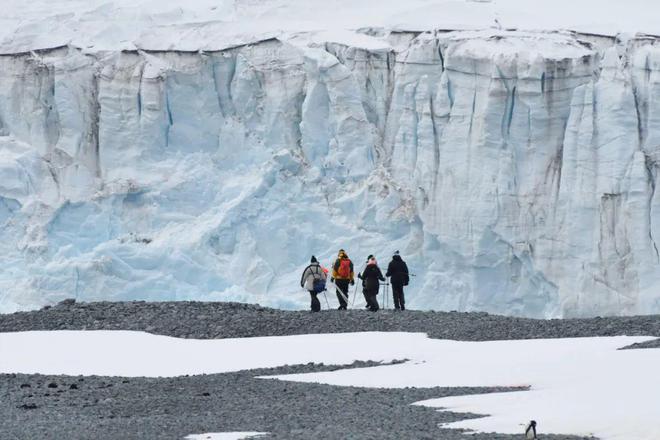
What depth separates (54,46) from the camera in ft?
105

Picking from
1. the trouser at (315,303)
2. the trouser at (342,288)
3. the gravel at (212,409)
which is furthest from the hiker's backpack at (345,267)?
the gravel at (212,409)

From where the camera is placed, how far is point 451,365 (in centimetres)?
1577

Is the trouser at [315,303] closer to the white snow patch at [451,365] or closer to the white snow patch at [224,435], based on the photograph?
the white snow patch at [451,365]

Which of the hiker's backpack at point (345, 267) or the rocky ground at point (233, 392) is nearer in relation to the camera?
the rocky ground at point (233, 392)

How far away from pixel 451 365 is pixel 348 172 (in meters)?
13.9

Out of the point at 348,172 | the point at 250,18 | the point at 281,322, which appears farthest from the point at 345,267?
the point at 250,18

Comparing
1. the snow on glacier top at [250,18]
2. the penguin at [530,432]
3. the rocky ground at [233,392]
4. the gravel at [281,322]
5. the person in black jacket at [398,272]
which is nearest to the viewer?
the penguin at [530,432]

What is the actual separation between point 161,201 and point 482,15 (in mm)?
8047

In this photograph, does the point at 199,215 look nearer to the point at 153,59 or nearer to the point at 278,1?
the point at 153,59

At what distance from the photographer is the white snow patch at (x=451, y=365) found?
38.8 ft

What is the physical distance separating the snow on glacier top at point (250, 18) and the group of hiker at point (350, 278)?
939 cm

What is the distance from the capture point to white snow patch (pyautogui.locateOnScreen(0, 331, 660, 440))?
1182 cm

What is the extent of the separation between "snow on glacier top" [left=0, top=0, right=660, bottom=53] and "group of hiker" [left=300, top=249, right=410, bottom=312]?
30.8 feet

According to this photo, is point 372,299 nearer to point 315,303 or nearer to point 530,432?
point 315,303
